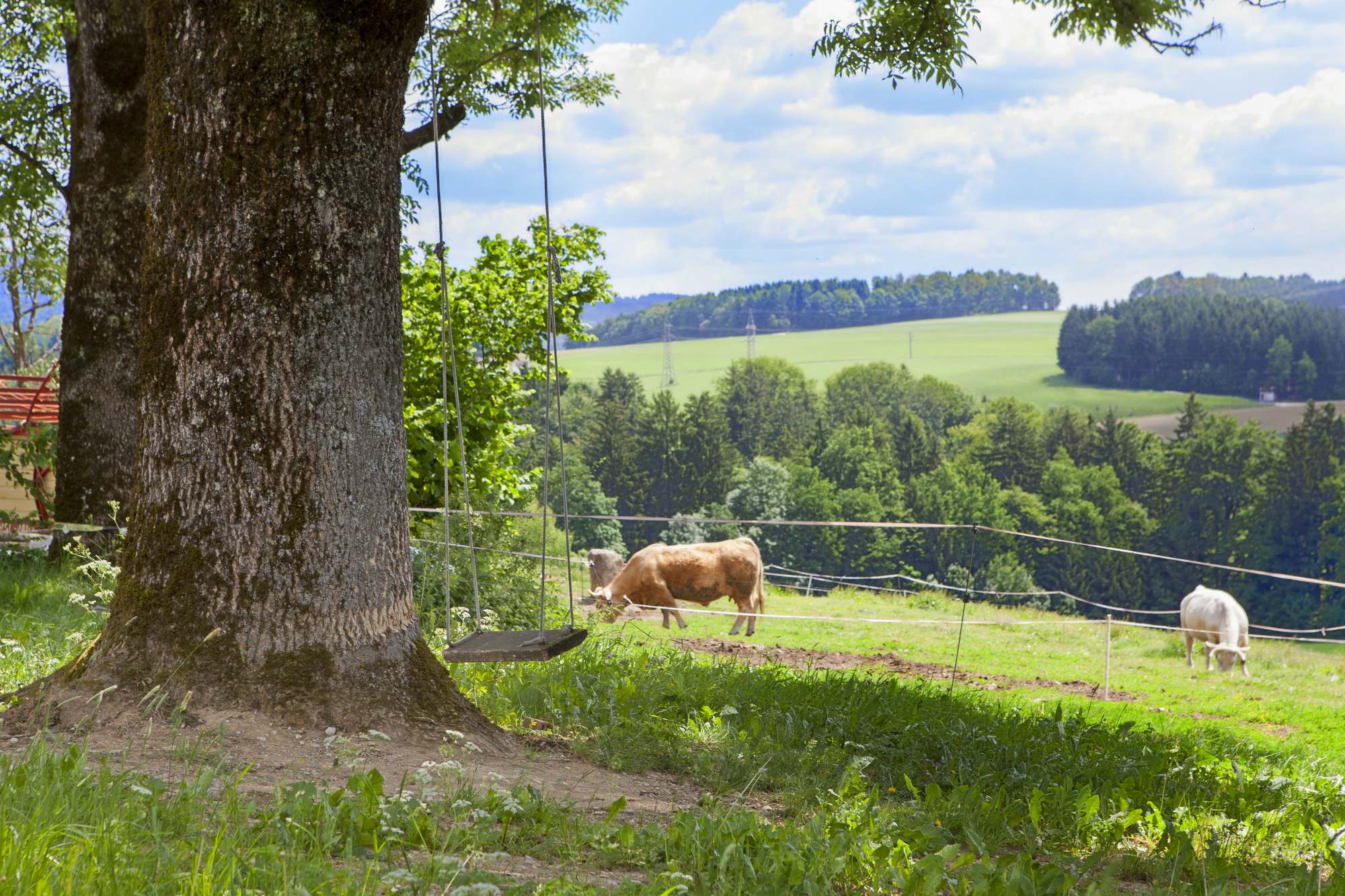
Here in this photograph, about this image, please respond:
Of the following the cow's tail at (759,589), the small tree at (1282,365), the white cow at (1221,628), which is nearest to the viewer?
the white cow at (1221,628)

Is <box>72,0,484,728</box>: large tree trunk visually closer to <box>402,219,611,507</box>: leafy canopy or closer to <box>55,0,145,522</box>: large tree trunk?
<box>55,0,145,522</box>: large tree trunk

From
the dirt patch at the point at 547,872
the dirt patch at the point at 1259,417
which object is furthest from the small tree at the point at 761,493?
the dirt patch at the point at 547,872

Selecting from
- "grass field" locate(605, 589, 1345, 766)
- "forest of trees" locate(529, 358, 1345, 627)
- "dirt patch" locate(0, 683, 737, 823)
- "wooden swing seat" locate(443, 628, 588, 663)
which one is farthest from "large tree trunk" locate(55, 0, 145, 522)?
"forest of trees" locate(529, 358, 1345, 627)

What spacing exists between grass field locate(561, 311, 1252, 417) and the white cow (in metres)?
119

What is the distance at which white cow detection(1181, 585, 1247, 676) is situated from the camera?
20.8m

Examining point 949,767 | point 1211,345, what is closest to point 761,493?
point 1211,345

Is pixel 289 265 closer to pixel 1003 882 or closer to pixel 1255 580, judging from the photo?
pixel 1003 882

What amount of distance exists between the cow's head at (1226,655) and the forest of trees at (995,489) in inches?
2291

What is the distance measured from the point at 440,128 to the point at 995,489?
93244mm

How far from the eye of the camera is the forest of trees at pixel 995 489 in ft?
279

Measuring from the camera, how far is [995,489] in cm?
9956

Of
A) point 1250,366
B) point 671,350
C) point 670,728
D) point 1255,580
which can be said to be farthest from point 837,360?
point 670,728

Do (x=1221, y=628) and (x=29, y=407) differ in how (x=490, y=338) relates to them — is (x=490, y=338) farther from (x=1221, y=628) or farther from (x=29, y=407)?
(x=1221, y=628)

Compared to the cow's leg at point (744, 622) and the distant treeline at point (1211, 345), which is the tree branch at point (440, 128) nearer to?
the cow's leg at point (744, 622)
